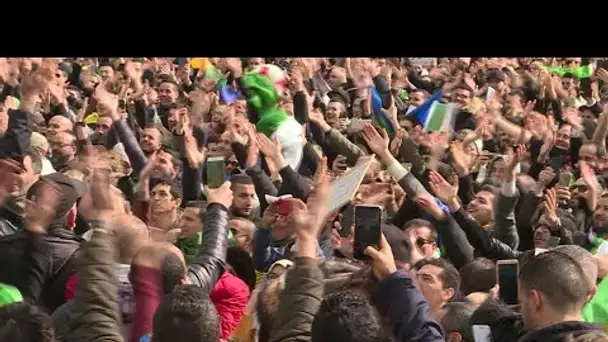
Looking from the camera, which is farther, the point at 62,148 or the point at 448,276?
the point at 62,148

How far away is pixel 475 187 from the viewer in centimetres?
635

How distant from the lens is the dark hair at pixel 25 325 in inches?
123

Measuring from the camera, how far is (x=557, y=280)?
10.6 feet

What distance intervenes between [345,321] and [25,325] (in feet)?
2.71

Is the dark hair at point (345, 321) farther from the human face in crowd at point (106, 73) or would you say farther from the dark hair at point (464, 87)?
the human face in crowd at point (106, 73)

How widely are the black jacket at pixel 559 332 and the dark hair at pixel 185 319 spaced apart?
811 millimetres

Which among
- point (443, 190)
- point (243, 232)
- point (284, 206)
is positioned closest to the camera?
point (284, 206)

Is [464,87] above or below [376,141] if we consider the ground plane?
below

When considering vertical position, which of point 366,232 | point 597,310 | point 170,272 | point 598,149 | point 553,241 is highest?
point 366,232

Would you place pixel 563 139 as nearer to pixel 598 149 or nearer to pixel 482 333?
pixel 598 149

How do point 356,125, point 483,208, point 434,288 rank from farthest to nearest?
point 356,125, point 483,208, point 434,288

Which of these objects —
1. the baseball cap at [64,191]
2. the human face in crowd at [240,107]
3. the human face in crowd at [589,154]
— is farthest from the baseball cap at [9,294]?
the human face in crowd at [589,154]

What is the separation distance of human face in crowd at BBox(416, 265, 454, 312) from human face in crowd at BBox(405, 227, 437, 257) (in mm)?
822

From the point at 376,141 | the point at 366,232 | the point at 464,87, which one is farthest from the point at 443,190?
the point at 464,87
